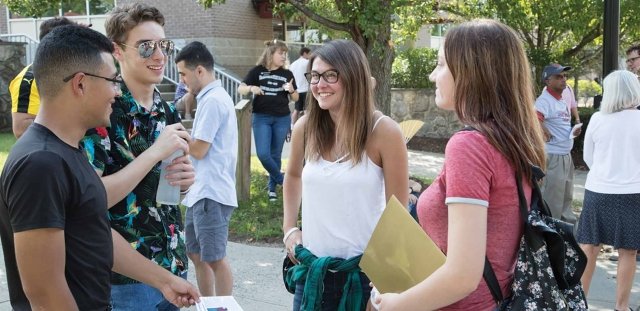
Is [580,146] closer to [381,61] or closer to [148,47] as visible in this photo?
[381,61]

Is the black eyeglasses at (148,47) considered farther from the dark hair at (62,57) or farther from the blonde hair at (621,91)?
the blonde hair at (621,91)

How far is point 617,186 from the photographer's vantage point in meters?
4.71

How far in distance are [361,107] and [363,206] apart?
476mm

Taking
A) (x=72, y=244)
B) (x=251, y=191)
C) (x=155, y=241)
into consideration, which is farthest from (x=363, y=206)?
(x=251, y=191)

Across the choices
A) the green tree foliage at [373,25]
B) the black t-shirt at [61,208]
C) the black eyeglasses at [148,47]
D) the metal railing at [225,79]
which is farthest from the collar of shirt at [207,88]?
the metal railing at [225,79]

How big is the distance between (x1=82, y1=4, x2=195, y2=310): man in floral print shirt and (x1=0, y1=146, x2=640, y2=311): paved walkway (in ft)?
7.51

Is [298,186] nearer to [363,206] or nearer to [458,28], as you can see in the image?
[363,206]

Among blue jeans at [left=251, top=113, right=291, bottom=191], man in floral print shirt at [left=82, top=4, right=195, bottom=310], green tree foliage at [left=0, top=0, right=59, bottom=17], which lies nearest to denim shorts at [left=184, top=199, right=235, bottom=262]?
man in floral print shirt at [left=82, top=4, right=195, bottom=310]

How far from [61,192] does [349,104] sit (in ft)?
5.03

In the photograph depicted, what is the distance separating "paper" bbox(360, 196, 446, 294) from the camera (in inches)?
77.9

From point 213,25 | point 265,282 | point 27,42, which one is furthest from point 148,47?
point 27,42

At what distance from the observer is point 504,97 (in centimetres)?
199

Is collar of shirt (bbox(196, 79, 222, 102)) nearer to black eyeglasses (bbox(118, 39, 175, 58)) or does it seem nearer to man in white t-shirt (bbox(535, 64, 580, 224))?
black eyeglasses (bbox(118, 39, 175, 58))

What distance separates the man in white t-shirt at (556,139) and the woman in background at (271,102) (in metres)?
3.33
